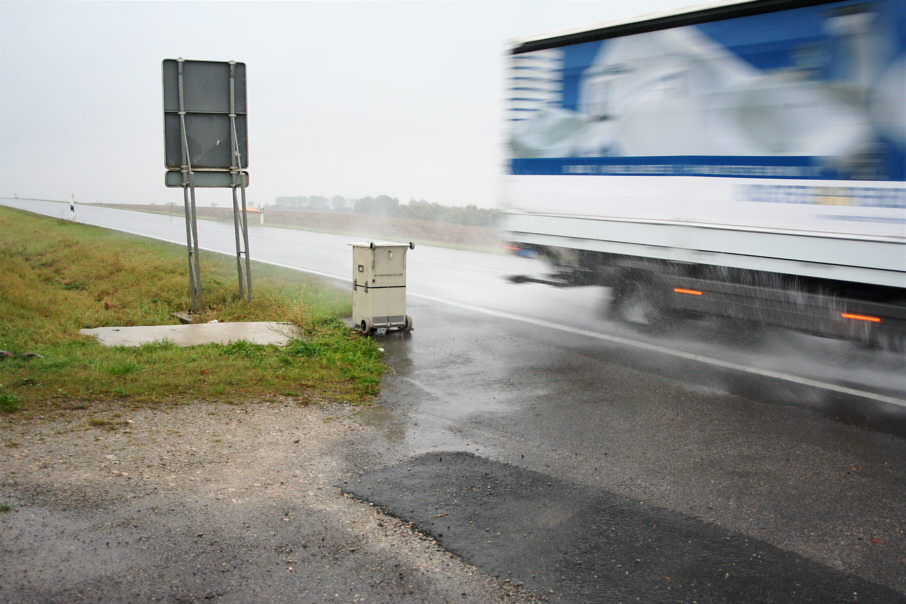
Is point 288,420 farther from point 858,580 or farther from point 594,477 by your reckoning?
point 858,580

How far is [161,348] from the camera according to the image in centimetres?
807

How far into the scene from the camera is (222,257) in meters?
19.1

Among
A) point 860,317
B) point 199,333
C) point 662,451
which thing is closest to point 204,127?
point 199,333

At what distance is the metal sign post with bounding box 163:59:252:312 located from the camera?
10.6 metres

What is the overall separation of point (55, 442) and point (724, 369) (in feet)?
20.3

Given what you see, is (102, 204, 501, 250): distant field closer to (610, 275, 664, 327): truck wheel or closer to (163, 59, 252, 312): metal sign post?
(163, 59, 252, 312): metal sign post

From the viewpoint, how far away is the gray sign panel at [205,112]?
10594 mm

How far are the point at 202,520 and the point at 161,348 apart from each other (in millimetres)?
4415

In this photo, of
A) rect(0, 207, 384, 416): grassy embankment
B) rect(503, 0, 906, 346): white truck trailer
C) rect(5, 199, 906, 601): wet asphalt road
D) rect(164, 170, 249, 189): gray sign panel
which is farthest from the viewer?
rect(164, 170, 249, 189): gray sign panel

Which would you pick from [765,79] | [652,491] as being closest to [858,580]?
[652,491]

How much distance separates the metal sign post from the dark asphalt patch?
6934 millimetres

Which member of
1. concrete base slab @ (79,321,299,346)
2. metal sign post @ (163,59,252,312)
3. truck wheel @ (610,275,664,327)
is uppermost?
metal sign post @ (163,59,252,312)

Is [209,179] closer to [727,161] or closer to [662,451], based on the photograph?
[727,161]

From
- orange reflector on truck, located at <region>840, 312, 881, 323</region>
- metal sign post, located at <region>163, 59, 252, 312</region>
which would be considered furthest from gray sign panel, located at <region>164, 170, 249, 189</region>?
orange reflector on truck, located at <region>840, 312, 881, 323</region>
